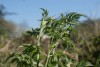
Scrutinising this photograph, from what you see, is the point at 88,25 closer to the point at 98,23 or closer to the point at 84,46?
the point at 98,23

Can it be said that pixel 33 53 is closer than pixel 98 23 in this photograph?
Yes

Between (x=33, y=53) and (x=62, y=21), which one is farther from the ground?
(x=62, y=21)

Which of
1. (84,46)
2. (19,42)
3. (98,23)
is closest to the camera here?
(19,42)

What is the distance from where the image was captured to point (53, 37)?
2.90 m

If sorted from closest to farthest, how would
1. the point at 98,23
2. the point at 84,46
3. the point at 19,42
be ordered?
the point at 19,42 < the point at 84,46 < the point at 98,23

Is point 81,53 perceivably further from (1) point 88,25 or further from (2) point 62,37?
(2) point 62,37

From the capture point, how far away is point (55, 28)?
9.48 feet

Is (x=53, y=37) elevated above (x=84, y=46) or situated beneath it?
elevated above

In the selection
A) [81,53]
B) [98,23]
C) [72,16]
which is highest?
[72,16]

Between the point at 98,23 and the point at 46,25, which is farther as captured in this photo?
the point at 98,23

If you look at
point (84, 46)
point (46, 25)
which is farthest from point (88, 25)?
point (46, 25)

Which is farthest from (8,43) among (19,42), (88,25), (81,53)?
(88,25)

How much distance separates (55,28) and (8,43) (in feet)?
17.8

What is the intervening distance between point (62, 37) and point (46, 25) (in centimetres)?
19
